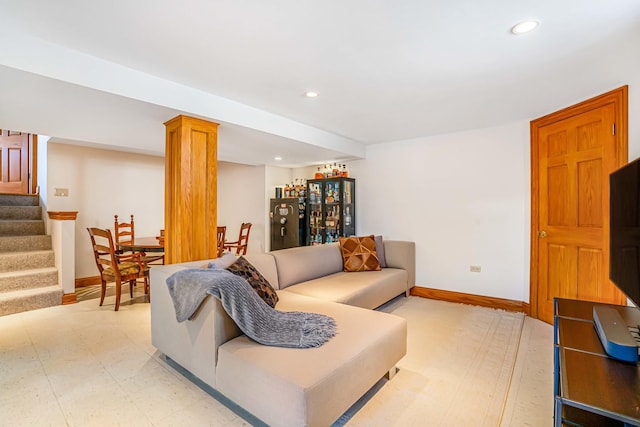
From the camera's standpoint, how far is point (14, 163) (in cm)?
492

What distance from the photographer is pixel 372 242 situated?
3998 mm

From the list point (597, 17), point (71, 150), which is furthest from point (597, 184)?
point (71, 150)

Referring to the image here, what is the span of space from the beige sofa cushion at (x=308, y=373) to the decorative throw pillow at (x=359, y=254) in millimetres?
1736

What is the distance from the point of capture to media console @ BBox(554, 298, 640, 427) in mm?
950

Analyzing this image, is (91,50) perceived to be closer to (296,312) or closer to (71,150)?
(296,312)

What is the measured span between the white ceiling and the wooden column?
19 centimetres

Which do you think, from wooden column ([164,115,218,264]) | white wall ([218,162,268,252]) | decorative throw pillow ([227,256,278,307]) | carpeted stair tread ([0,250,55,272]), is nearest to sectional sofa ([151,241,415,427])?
decorative throw pillow ([227,256,278,307])

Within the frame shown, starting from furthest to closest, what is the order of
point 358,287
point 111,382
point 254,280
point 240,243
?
point 240,243 < point 358,287 < point 254,280 < point 111,382

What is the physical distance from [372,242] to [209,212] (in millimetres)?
2138

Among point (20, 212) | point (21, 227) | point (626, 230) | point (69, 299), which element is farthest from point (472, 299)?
point (20, 212)

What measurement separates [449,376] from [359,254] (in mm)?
1856

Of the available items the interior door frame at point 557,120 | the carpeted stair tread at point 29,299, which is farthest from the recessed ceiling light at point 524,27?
the carpeted stair tread at point 29,299

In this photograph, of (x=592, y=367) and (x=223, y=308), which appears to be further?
(x=223, y=308)

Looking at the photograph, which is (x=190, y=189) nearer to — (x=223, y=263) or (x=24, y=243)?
(x=223, y=263)
